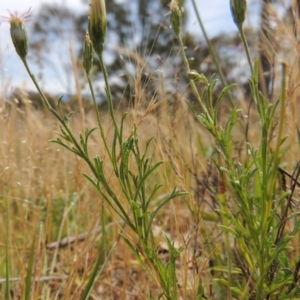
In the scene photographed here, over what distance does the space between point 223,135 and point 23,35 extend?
239 millimetres

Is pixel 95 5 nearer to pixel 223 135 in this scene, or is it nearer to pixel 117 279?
pixel 223 135

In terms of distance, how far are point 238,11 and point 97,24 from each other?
0.50 feet

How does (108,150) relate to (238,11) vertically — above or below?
below

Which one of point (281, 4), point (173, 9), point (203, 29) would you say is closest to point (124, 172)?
point (173, 9)

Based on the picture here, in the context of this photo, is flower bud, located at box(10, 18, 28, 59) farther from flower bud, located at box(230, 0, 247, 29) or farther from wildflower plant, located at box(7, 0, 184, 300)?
flower bud, located at box(230, 0, 247, 29)

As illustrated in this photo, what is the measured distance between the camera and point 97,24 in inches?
19.0

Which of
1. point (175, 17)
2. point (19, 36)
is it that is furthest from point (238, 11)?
point (19, 36)

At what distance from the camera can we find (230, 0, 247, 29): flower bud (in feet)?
1.71

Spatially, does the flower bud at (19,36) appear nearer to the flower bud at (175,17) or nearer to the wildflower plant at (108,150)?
the wildflower plant at (108,150)

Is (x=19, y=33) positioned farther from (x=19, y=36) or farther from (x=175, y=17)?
(x=175, y=17)

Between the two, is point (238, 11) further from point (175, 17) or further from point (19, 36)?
point (19, 36)

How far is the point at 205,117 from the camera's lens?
0.52 metres

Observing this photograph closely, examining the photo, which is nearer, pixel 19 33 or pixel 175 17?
pixel 19 33

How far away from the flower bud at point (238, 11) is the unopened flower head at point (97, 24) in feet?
0.46
